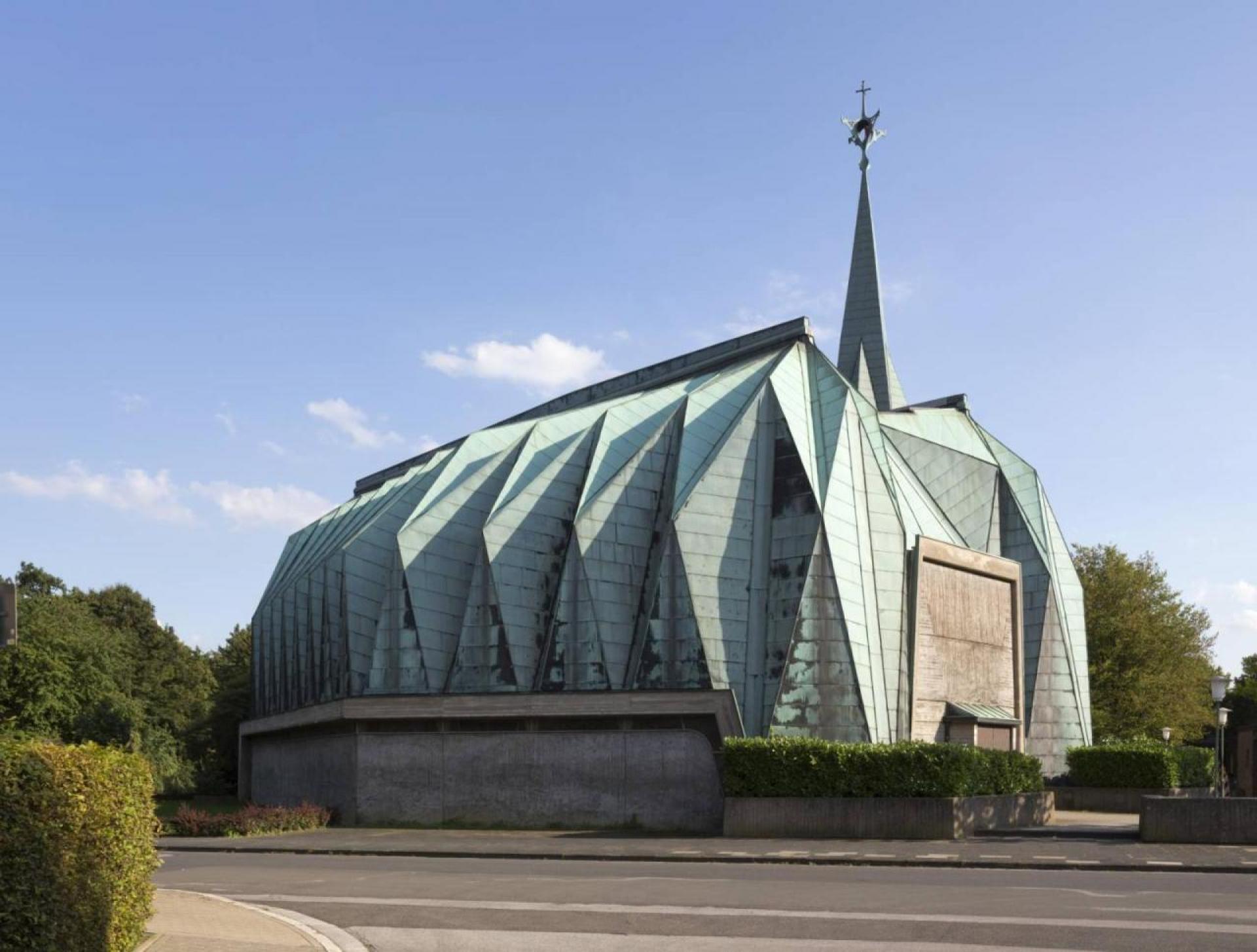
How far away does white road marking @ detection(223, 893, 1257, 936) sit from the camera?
1255 cm

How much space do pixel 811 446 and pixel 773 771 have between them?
1173 cm

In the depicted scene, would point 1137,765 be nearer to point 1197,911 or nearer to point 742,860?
point 742,860

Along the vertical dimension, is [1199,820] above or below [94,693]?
below

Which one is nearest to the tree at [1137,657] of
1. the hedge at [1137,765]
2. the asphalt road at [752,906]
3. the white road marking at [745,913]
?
the hedge at [1137,765]

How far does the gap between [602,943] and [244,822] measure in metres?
23.5

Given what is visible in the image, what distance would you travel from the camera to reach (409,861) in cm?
2389

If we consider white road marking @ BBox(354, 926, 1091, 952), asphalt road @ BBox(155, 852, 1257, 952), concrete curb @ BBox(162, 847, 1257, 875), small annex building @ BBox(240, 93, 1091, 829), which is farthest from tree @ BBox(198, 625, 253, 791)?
white road marking @ BBox(354, 926, 1091, 952)

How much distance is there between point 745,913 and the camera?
1420cm

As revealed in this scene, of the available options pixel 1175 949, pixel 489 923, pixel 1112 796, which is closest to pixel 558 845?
pixel 489 923

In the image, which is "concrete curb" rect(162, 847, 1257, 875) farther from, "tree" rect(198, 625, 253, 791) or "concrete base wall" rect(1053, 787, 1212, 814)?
"tree" rect(198, 625, 253, 791)

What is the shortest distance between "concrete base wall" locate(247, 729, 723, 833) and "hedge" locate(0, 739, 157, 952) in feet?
72.1

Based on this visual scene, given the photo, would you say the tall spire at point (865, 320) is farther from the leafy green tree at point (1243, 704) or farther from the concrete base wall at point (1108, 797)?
the leafy green tree at point (1243, 704)

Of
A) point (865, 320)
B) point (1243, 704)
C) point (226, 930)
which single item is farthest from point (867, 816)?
point (1243, 704)

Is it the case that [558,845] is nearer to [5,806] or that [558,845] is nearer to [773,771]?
[773,771]
